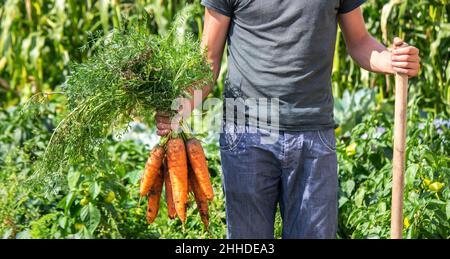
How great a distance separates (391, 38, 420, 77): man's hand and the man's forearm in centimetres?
8

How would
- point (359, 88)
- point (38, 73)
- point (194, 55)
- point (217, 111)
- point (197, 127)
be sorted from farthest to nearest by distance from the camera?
point (38, 73) → point (359, 88) → point (217, 111) → point (197, 127) → point (194, 55)

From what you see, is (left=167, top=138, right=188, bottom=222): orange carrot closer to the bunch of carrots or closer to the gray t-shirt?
the bunch of carrots

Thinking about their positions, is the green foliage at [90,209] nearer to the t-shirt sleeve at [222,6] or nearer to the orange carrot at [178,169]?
the orange carrot at [178,169]

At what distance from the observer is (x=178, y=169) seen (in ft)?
8.89

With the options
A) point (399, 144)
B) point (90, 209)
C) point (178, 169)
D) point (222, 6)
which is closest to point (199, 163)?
point (178, 169)

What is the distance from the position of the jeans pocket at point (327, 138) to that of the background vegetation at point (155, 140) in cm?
64

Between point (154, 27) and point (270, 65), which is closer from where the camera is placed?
point (270, 65)

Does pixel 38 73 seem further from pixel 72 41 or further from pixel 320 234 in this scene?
pixel 320 234

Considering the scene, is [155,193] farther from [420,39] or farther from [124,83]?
[420,39]

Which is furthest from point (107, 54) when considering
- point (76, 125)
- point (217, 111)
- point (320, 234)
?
point (217, 111)

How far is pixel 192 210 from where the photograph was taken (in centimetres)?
370

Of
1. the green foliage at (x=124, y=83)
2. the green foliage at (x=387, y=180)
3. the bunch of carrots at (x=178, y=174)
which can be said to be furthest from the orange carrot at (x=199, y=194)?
the green foliage at (x=387, y=180)

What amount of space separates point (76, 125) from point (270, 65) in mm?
601

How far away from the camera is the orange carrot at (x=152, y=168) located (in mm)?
2744
